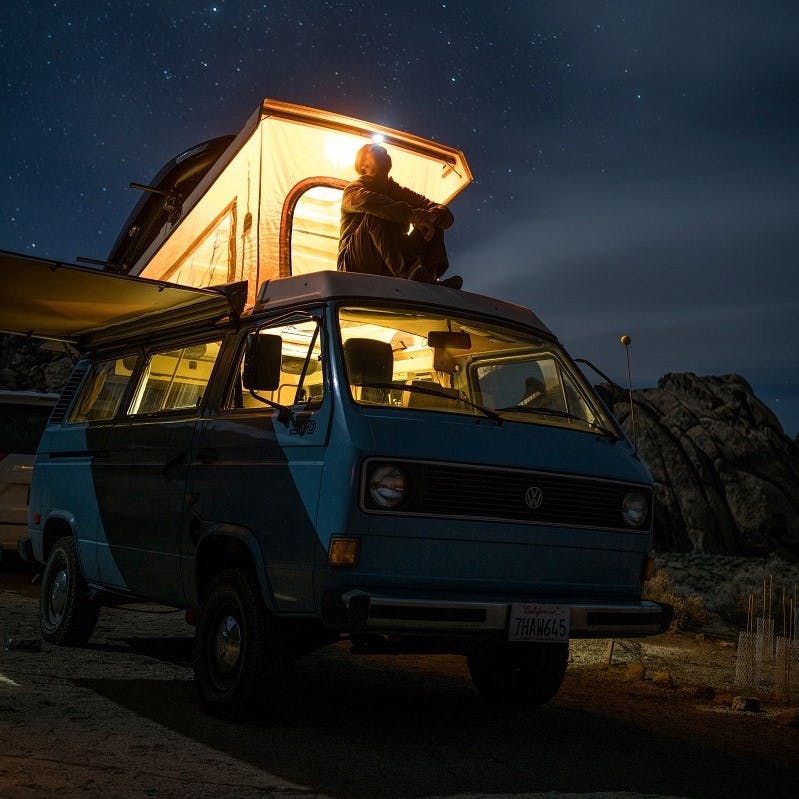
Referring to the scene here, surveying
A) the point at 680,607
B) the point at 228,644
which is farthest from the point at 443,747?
the point at 680,607

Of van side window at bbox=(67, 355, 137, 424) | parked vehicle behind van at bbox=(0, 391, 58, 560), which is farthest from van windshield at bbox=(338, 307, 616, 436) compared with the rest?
parked vehicle behind van at bbox=(0, 391, 58, 560)

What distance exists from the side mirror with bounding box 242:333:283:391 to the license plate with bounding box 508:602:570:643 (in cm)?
172

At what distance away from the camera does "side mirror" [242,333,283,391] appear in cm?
536

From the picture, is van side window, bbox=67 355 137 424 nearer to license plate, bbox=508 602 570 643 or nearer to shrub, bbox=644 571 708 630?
license plate, bbox=508 602 570 643

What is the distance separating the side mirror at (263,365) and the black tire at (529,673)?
2.24 metres

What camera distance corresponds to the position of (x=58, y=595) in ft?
25.6

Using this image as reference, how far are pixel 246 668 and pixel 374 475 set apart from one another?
4.13 feet

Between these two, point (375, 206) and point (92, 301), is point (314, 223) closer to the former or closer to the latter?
point (375, 206)

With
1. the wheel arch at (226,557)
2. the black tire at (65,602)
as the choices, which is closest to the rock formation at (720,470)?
the black tire at (65,602)

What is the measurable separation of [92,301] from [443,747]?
4.03 meters

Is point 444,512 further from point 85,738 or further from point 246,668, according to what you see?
point 85,738

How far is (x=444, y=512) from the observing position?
5023 millimetres

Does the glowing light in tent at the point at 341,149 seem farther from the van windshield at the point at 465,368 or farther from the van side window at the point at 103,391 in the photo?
the van windshield at the point at 465,368

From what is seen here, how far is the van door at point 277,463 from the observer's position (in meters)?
5.05
